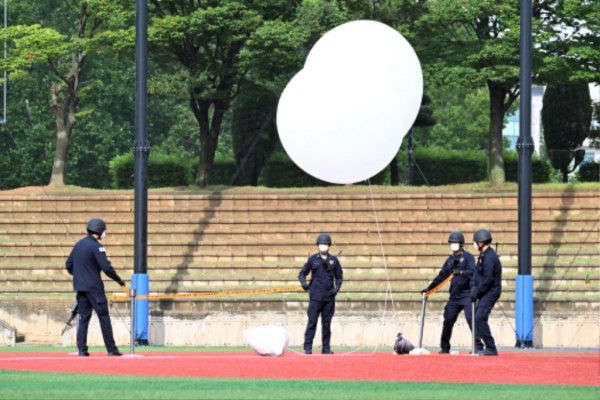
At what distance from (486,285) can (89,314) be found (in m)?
5.34

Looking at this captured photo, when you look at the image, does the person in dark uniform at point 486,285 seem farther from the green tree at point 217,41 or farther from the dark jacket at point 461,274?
the green tree at point 217,41

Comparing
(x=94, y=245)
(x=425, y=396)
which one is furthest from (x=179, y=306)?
(x=425, y=396)

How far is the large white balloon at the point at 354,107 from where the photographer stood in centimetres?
2012

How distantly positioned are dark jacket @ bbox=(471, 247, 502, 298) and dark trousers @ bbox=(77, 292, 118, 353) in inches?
199

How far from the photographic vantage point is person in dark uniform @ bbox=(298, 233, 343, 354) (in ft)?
70.1

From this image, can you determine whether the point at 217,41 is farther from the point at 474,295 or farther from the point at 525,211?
the point at 474,295

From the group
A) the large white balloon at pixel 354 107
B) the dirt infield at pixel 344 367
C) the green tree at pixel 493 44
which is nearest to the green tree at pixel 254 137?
→ the green tree at pixel 493 44

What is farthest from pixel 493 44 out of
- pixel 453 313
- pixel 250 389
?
pixel 250 389

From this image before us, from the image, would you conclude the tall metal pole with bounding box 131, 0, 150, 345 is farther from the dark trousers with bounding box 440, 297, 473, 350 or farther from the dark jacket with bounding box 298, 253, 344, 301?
the dark trousers with bounding box 440, 297, 473, 350

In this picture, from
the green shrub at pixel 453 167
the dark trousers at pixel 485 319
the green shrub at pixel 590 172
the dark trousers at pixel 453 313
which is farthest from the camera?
the green shrub at pixel 453 167

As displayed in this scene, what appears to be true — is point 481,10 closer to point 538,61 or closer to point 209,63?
point 538,61

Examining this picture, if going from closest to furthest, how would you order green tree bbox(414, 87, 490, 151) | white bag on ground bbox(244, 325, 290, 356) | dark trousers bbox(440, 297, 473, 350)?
white bag on ground bbox(244, 325, 290, 356)
dark trousers bbox(440, 297, 473, 350)
green tree bbox(414, 87, 490, 151)

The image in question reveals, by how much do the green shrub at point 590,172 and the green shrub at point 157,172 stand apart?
11.4 meters

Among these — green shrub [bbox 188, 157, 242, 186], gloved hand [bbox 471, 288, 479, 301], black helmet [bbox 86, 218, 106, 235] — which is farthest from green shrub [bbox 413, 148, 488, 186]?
black helmet [bbox 86, 218, 106, 235]
